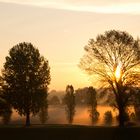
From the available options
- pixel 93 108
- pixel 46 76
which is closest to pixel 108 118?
pixel 93 108

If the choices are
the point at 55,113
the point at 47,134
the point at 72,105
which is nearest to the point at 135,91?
the point at 47,134

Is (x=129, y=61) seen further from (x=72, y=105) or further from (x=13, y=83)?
(x=72, y=105)

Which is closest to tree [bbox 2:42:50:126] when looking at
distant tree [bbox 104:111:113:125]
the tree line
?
the tree line

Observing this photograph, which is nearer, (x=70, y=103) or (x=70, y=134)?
(x=70, y=134)

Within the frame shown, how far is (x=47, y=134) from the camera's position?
58.2 meters

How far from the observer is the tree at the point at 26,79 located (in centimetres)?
8044

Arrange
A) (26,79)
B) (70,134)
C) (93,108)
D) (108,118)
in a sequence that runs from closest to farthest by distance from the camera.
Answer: (70,134) < (26,79) < (108,118) < (93,108)

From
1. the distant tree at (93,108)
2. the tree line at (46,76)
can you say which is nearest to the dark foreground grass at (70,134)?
the tree line at (46,76)

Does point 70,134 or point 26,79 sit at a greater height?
point 26,79

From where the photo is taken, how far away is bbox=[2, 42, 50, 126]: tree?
80.4 metres

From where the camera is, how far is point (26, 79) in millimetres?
82562

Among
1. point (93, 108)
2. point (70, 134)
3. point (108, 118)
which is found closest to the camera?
point (70, 134)

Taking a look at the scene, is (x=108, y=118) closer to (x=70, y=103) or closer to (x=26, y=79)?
(x=70, y=103)

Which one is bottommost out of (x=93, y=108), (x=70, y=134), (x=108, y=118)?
(x=70, y=134)
